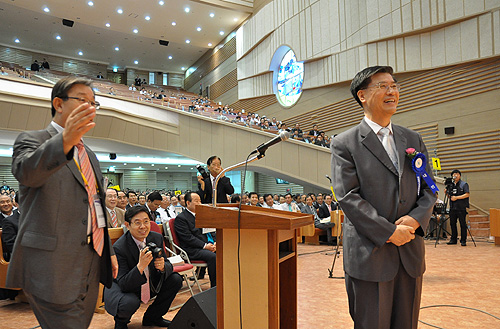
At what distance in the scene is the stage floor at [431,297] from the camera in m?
3.26

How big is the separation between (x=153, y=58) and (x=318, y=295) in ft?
81.0

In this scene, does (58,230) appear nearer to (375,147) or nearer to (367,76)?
(375,147)

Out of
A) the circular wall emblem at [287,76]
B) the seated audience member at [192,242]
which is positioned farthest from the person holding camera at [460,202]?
the circular wall emblem at [287,76]

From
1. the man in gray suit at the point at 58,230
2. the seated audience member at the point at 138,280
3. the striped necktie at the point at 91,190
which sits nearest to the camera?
the man in gray suit at the point at 58,230

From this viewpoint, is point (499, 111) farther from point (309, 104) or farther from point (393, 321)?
point (393, 321)

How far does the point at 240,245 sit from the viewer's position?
1995 mm

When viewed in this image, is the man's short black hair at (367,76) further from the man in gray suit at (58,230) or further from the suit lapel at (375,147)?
the man in gray suit at (58,230)

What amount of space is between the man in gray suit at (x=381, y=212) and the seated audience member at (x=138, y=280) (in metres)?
1.83

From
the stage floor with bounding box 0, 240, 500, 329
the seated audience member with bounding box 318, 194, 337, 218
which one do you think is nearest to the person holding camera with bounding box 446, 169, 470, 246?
the stage floor with bounding box 0, 240, 500, 329

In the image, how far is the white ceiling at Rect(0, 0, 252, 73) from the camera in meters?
18.8

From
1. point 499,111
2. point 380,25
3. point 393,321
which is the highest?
point 380,25

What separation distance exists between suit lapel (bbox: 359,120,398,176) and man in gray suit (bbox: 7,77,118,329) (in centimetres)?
116

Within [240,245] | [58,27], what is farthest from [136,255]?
[58,27]

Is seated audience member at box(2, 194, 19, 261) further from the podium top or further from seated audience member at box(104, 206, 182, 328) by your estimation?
the podium top
